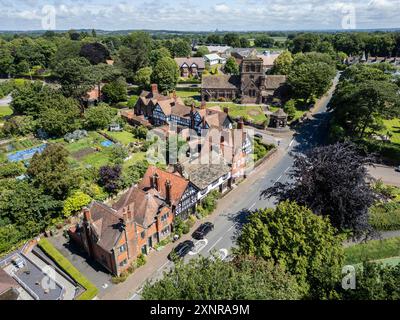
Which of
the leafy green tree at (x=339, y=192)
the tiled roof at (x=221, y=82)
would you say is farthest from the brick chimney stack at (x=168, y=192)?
the tiled roof at (x=221, y=82)

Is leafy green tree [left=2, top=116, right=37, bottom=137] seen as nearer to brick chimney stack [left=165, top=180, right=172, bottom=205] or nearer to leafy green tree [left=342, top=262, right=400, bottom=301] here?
brick chimney stack [left=165, top=180, right=172, bottom=205]

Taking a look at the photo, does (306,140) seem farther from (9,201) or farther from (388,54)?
(388,54)

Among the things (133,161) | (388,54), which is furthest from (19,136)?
(388,54)

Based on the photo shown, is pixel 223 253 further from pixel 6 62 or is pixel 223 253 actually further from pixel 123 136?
pixel 6 62

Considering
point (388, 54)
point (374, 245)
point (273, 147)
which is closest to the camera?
point (374, 245)

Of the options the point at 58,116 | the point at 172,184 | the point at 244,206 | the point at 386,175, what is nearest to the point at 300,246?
the point at 244,206

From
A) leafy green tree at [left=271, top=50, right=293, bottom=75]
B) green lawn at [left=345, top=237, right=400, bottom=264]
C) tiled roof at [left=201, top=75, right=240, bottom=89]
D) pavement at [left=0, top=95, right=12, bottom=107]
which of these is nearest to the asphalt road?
green lawn at [left=345, top=237, right=400, bottom=264]
